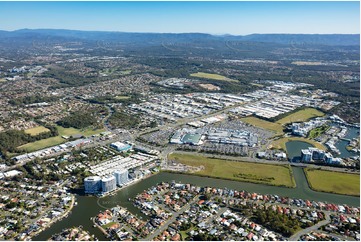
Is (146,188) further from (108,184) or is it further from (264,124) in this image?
(264,124)

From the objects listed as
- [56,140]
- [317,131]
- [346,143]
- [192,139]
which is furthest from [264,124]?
[56,140]

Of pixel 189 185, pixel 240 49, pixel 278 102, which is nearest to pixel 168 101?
pixel 278 102

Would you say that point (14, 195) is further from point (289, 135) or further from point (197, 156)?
point (289, 135)

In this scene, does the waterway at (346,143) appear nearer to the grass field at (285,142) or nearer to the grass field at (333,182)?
the grass field at (285,142)

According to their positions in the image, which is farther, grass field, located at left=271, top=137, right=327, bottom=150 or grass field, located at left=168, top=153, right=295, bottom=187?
grass field, located at left=271, top=137, right=327, bottom=150

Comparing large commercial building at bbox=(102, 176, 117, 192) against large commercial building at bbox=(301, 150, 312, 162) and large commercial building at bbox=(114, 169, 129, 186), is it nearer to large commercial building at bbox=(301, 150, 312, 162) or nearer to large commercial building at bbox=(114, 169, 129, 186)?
large commercial building at bbox=(114, 169, 129, 186)

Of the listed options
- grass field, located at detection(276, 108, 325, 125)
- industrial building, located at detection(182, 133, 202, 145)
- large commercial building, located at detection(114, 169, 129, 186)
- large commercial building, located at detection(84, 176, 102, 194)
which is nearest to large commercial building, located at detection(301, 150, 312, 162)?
industrial building, located at detection(182, 133, 202, 145)

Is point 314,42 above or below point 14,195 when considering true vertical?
above

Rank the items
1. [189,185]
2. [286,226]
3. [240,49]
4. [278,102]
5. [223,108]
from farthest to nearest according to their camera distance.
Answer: [240,49] < [278,102] < [223,108] < [189,185] < [286,226]
